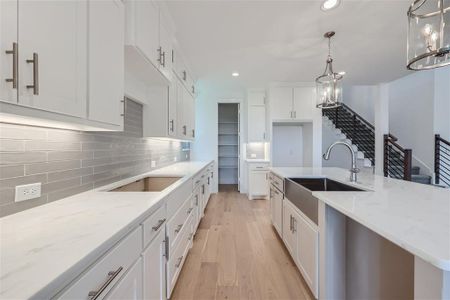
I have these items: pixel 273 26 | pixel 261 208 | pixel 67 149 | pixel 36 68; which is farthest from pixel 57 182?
pixel 261 208

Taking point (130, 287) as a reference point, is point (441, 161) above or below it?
above

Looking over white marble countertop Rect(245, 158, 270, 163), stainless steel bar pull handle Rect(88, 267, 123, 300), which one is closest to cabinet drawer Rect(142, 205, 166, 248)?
stainless steel bar pull handle Rect(88, 267, 123, 300)

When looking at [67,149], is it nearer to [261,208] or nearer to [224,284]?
[224,284]

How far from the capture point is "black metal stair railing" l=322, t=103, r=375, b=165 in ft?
20.5

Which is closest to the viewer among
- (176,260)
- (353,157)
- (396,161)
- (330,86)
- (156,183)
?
(176,260)

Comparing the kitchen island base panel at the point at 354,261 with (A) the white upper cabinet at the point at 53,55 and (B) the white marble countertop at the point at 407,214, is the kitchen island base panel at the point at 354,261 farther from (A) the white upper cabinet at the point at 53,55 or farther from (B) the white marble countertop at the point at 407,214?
(A) the white upper cabinet at the point at 53,55

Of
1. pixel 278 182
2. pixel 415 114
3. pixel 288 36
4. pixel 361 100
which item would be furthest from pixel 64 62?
pixel 361 100

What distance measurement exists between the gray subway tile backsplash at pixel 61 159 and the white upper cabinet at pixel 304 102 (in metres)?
3.74

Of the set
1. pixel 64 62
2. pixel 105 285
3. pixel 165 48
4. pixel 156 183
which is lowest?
pixel 105 285

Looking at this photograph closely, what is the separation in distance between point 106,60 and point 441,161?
7.07 metres

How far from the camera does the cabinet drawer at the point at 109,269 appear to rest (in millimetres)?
676

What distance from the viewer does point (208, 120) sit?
19.3ft

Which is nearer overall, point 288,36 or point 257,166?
point 288,36

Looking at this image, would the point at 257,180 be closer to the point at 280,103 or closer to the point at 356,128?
the point at 280,103
